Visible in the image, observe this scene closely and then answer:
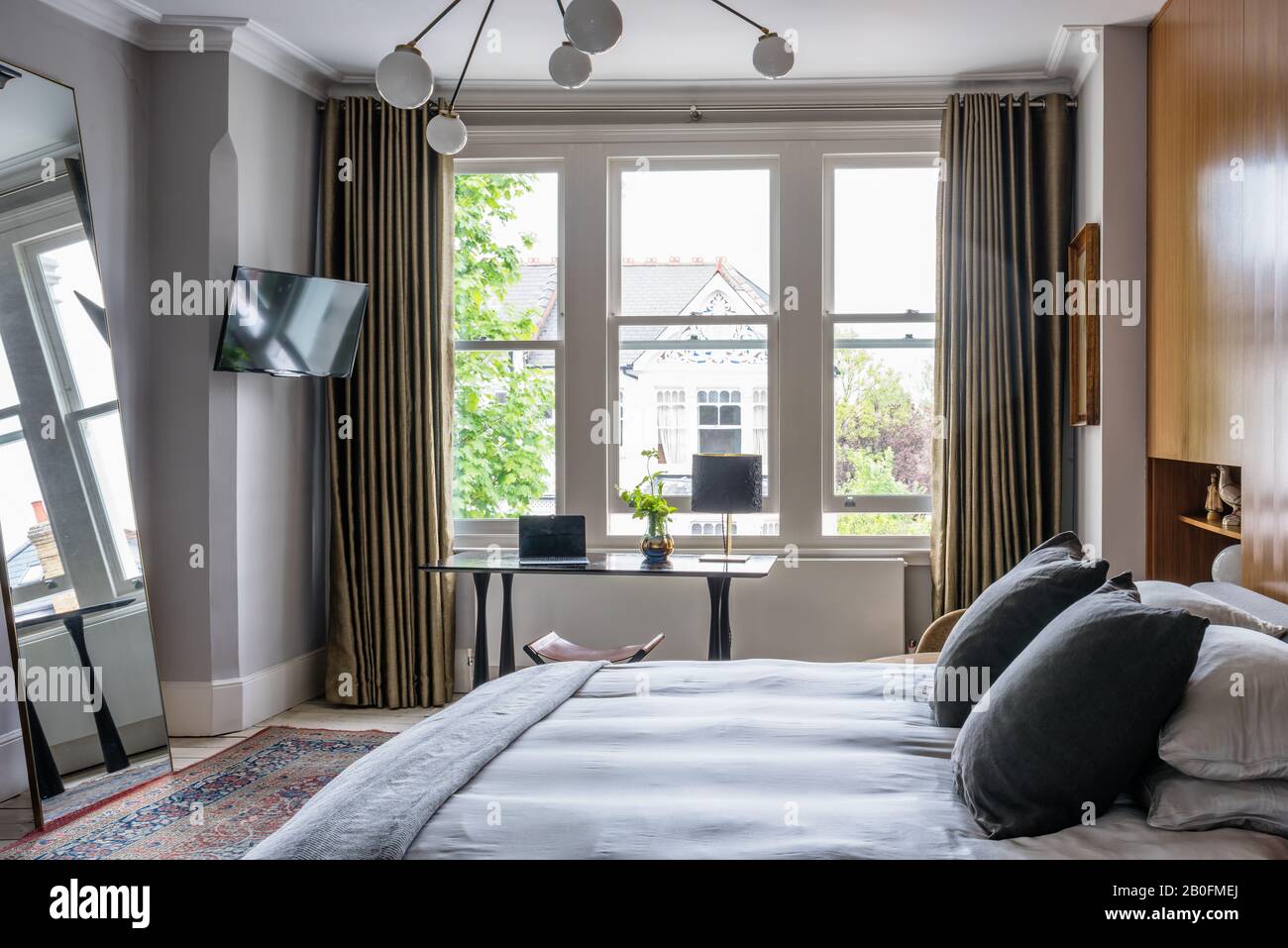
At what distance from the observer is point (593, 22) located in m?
2.09

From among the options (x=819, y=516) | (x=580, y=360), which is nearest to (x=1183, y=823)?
(x=819, y=516)

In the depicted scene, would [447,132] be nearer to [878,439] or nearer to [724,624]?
[724,624]

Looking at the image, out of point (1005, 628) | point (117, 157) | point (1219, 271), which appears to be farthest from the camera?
point (117, 157)

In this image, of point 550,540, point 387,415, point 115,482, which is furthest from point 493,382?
point 115,482

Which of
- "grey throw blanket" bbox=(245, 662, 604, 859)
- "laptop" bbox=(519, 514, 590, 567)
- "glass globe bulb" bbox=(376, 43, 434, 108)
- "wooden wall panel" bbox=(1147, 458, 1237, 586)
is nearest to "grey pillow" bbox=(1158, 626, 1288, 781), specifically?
"grey throw blanket" bbox=(245, 662, 604, 859)

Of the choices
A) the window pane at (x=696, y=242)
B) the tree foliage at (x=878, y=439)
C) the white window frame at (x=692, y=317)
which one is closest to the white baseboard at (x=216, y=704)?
the white window frame at (x=692, y=317)

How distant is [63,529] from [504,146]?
101 inches

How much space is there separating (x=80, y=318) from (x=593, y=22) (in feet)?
7.72

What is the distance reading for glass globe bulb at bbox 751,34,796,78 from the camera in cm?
237

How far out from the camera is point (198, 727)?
391cm

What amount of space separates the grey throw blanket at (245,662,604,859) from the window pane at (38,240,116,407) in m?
2.08

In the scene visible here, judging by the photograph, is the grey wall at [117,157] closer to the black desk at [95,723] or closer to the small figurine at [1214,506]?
the black desk at [95,723]

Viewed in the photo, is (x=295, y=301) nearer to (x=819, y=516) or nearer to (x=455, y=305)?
(x=455, y=305)

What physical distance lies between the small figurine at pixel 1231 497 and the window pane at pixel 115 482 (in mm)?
3694
